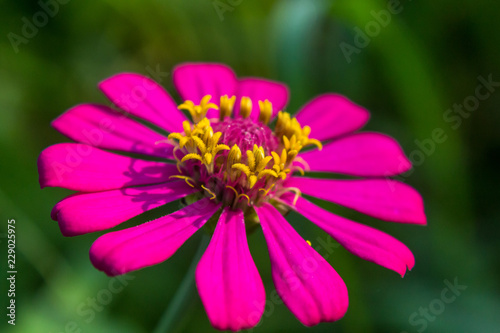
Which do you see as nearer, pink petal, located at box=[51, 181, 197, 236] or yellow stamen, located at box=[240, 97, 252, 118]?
pink petal, located at box=[51, 181, 197, 236]

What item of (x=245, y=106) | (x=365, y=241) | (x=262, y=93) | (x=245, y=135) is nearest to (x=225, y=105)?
(x=245, y=106)

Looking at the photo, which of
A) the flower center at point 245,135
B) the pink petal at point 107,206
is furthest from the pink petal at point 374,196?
the pink petal at point 107,206

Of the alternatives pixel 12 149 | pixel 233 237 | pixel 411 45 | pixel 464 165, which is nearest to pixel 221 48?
pixel 411 45

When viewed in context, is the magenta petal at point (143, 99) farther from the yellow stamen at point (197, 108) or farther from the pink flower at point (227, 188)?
the yellow stamen at point (197, 108)

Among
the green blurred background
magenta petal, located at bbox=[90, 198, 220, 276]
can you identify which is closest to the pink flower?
magenta petal, located at bbox=[90, 198, 220, 276]

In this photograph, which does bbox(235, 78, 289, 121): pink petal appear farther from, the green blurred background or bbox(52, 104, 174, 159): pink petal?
bbox(52, 104, 174, 159): pink petal

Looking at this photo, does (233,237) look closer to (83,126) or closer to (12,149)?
(83,126)
